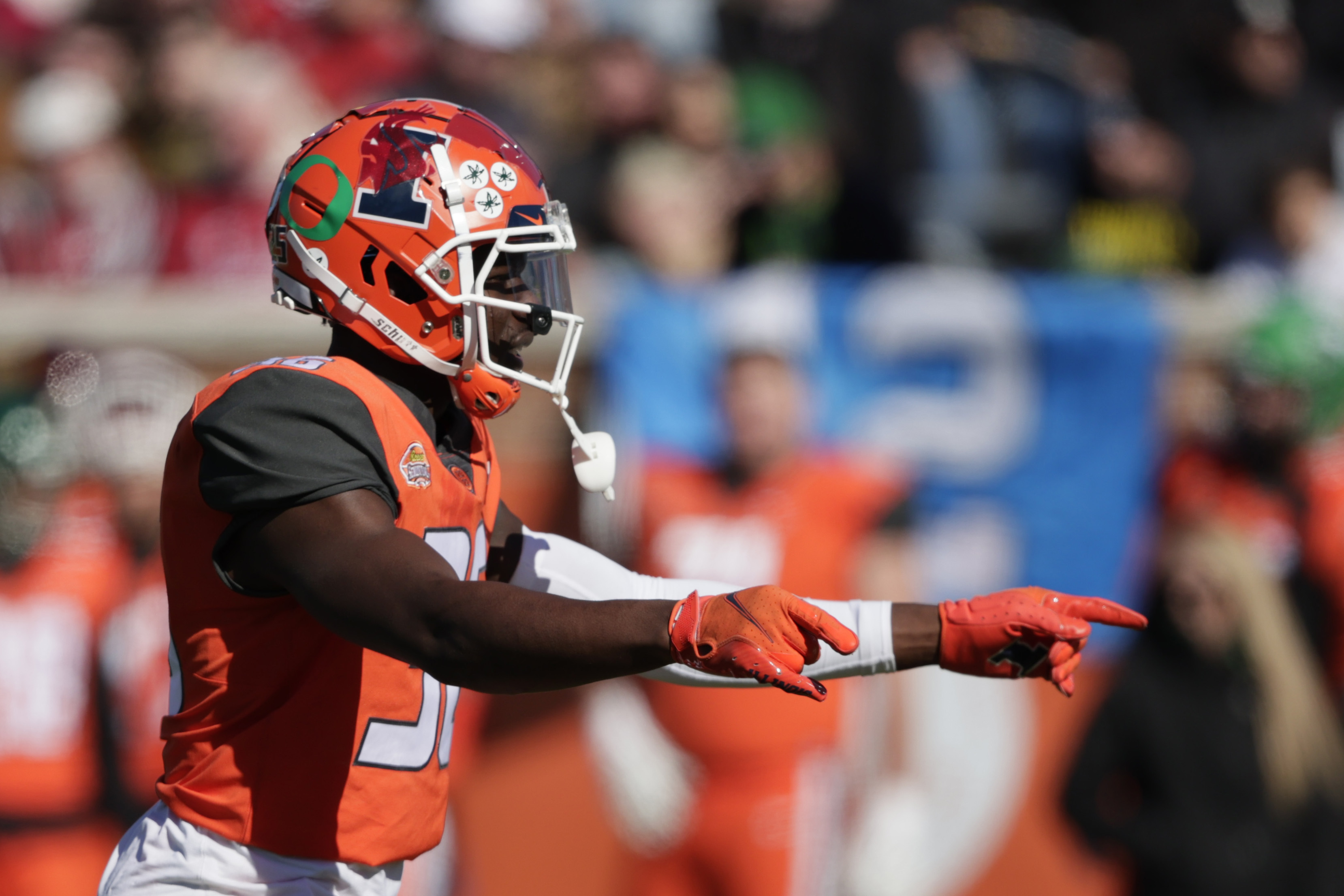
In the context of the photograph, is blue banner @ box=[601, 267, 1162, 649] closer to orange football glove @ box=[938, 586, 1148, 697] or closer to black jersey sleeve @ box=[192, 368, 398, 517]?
orange football glove @ box=[938, 586, 1148, 697]

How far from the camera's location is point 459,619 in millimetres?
2010

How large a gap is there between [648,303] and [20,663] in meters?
2.67

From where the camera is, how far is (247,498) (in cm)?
219

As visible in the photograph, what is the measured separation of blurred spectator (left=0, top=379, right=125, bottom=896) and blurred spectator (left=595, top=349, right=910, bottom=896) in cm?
189

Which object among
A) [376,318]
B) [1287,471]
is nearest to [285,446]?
[376,318]

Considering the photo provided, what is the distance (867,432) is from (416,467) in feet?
12.1

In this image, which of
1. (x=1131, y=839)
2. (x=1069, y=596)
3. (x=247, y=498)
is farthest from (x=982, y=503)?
(x=247, y=498)

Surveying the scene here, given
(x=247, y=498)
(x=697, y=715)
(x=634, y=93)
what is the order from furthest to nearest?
1. (x=634, y=93)
2. (x=697, y=715)
3. (x=247, y=498)

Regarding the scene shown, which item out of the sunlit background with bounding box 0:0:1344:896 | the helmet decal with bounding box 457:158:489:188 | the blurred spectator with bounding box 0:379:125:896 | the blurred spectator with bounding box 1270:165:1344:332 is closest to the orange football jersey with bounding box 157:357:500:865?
the helmet decal with bounding box 457:158:489:188

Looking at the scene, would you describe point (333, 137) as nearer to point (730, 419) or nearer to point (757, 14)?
point (730, 419)

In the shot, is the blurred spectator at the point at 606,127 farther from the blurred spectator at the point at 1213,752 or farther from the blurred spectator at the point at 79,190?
the blurred spectator at the point at 1213,752

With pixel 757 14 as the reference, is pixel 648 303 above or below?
below

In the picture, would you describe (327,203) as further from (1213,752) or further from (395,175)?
(1213,752)

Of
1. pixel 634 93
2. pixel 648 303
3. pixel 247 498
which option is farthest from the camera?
pixel 634 93
